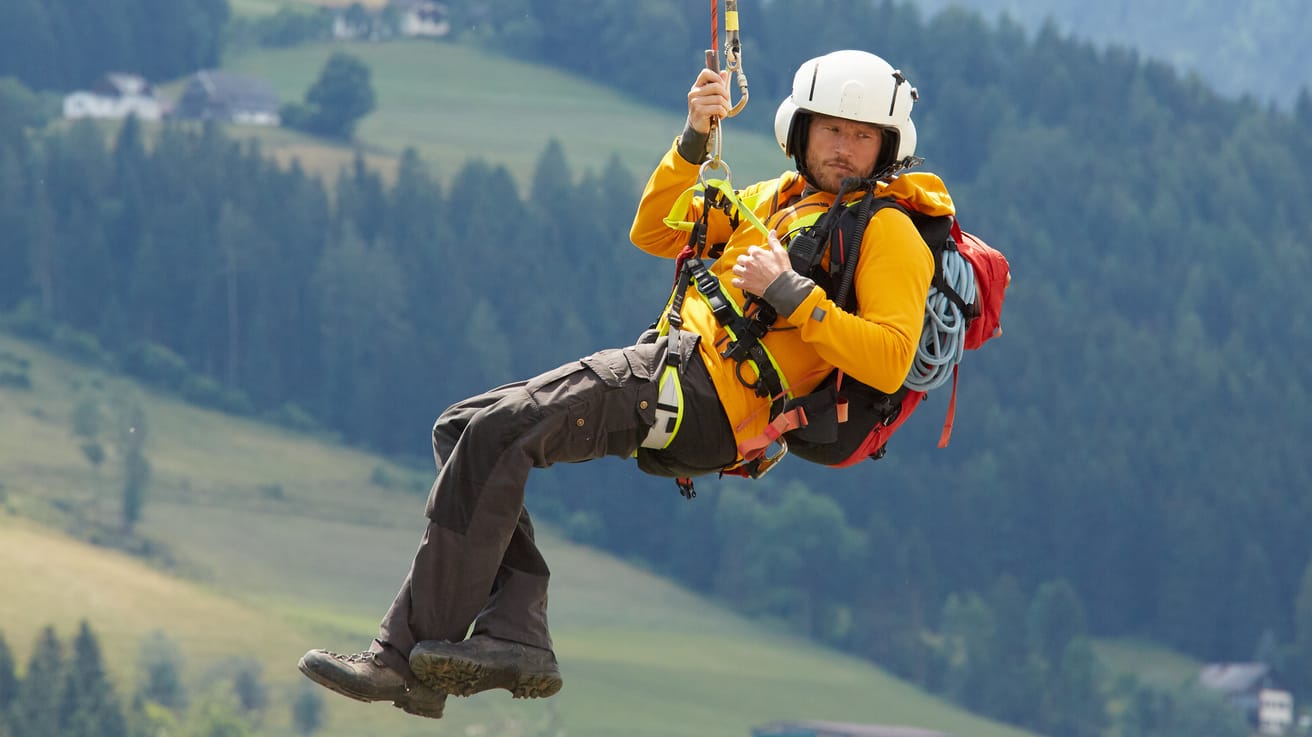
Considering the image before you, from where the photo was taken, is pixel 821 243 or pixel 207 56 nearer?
pixel 821 243

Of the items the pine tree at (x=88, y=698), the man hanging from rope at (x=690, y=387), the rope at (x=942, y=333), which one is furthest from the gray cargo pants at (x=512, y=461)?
the pine tree at (x=88, y=698)

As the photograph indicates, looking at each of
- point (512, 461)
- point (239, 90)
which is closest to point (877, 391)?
point (512, 461)

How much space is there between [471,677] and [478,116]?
14599 centimetres

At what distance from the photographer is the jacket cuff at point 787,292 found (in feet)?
21.8

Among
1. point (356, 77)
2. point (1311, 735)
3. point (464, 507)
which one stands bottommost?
point (1311, 735)

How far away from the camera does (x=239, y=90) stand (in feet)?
478

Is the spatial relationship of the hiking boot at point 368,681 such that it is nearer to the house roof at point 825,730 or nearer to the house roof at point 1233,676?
the house roof at point 825,730

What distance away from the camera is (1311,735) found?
406 feet

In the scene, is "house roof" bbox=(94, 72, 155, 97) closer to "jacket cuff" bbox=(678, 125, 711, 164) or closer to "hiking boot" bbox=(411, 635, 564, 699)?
"jacket cuff" bbox=(678, 125, 711, 164)

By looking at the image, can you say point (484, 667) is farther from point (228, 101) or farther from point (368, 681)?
point (228, 101)

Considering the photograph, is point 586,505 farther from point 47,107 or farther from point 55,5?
point 55,5

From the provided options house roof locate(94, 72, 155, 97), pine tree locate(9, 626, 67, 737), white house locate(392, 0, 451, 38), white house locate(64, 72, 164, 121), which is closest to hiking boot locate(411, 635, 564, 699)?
pine tree locate(9, 626, 67, 737)

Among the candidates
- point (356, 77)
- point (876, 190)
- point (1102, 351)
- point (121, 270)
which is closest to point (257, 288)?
point (121, 270)

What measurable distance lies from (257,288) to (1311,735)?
73.7m
